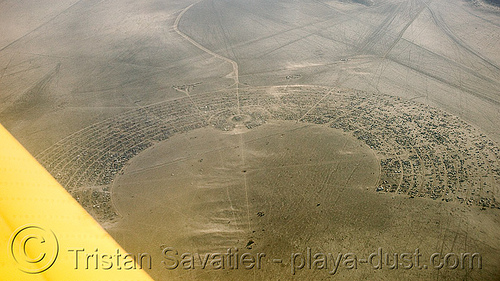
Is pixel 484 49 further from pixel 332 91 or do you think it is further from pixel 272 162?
pixel 272 162

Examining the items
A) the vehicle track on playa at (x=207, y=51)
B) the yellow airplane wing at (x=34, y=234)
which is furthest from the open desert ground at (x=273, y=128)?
the yellow airplane wing at (x=34, y=234)

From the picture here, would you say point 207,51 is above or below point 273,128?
above

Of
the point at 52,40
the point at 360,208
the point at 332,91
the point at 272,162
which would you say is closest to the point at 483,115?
the point at 332,91

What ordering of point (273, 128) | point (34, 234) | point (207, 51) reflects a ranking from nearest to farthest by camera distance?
point (34, 234), point (273, 128), point (207, 51)

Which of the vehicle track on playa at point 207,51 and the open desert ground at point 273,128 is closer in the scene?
the open desert ground at point 273,128

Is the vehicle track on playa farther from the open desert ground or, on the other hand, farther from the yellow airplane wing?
the yellow airplane wing

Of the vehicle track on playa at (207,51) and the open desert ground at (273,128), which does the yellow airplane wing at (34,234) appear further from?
the vehicle track on playa at (207,51)

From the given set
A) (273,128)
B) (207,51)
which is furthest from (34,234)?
(207,51)

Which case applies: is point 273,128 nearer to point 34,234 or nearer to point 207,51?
point 207,51

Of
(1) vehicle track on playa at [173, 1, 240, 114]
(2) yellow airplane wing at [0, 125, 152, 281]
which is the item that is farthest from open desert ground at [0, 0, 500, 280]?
(2) yellow airplane wing at [0, 125, 152, 281]
